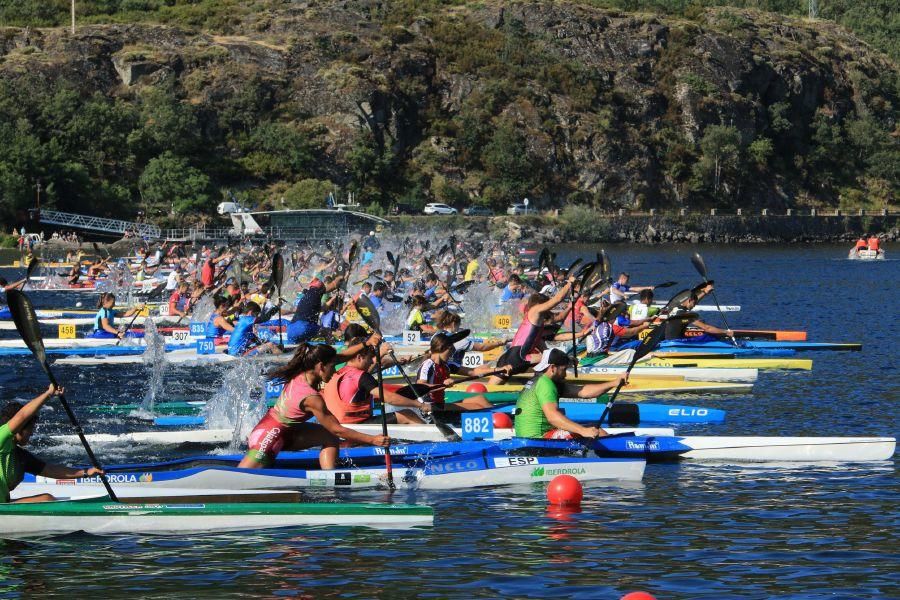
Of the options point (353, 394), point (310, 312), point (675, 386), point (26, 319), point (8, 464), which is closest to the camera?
point (26, 319)

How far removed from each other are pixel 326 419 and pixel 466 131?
117598mm

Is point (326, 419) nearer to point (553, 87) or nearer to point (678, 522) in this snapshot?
point (678, 522)

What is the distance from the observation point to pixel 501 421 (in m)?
17.4

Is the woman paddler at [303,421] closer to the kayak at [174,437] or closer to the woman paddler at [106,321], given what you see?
the kayak at [174,437]

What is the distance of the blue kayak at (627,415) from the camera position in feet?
62.0

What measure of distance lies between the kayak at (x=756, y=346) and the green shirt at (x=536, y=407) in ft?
37.9

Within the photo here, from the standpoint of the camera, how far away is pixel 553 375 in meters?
15.3

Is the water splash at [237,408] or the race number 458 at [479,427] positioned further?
the water splash at [237,408]

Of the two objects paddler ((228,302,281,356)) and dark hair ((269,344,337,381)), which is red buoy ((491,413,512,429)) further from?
paddler ((228,302,281,356))

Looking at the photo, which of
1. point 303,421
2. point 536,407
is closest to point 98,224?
point 536,407

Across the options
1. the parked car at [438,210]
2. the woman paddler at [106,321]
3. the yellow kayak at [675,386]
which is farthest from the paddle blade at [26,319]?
the parked car at [438,210]

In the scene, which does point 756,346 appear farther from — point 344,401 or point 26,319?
point 26,319

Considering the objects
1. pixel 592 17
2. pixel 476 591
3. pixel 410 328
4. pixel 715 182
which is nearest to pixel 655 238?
pixel 715 182

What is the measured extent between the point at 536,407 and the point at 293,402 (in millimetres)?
3202
